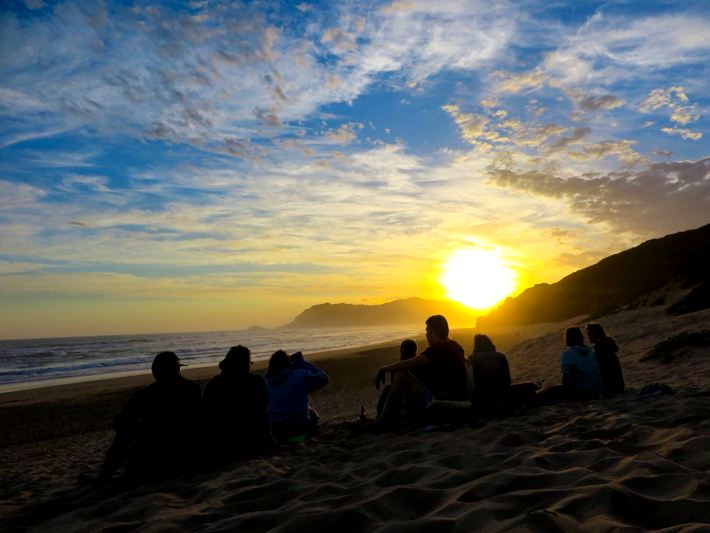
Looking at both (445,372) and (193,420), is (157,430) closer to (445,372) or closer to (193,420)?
(193,420)

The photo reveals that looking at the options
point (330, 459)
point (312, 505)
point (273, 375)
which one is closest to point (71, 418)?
point (273, 375)

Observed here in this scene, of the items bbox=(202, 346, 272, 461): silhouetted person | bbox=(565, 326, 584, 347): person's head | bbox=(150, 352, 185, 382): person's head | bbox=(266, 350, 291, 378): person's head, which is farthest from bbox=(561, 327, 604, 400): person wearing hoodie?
bbox=(150, 352, 185, 382): person's head

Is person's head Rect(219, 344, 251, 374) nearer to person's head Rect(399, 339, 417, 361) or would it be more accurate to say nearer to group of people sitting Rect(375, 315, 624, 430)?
group of people sitting Rect(375, 315, 624, 430)

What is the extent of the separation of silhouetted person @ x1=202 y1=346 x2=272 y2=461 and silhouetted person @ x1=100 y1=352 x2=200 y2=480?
359 mm

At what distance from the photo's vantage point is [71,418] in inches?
592

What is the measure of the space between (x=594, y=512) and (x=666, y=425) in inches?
113

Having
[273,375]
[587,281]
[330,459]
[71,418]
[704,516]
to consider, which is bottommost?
[71,418]

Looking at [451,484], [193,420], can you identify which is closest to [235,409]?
[193,420]

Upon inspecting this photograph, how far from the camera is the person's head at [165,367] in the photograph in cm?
537

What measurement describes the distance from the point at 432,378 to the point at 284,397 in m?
2.17

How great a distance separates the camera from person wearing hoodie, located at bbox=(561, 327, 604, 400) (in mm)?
7832

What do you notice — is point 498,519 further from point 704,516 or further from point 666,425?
point 666,425

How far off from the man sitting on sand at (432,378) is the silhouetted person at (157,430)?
2536 millimetres

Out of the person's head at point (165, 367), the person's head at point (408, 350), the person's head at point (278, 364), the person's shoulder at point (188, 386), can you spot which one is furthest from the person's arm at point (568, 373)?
the person's head at point (165, 367)
